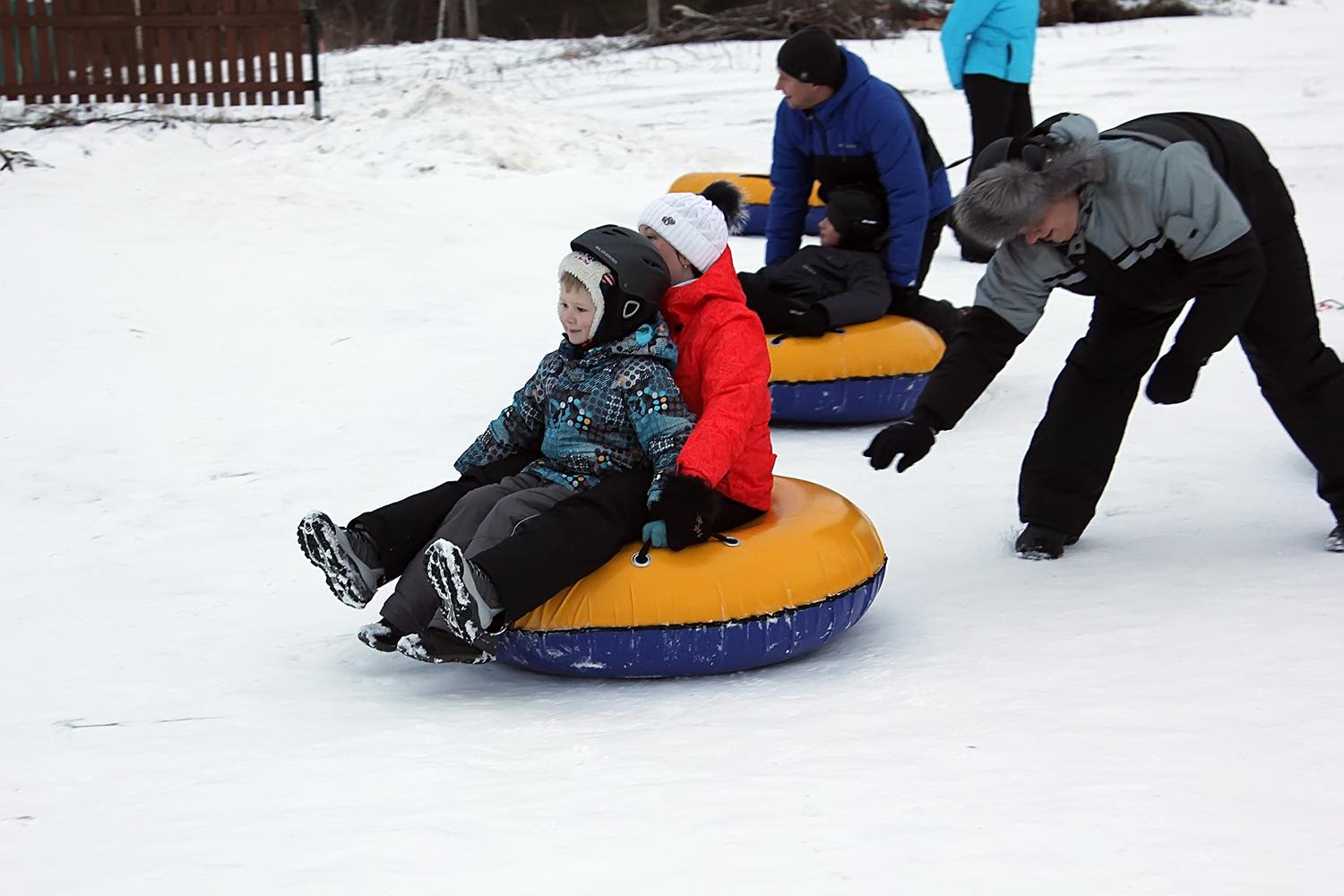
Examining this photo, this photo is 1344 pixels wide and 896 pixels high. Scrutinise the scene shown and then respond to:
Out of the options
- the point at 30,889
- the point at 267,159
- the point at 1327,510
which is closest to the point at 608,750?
the point at 30,889

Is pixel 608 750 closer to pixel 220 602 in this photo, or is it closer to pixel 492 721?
pixel 492 721

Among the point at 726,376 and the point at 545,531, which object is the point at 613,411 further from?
the point at 545,531

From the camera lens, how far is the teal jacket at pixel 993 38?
8273mm

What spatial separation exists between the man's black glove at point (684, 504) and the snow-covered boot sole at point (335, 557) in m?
0.72

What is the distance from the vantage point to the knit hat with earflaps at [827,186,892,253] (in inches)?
239

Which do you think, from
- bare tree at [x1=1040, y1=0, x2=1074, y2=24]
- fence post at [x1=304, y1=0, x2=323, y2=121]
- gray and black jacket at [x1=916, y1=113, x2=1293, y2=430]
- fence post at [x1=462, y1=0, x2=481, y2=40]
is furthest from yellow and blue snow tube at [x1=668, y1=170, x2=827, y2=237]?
fence post at [x1=462, y1=0, x2=481, y2=40]

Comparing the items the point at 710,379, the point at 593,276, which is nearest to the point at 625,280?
the point at 593,276

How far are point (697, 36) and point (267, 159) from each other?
7743 mm

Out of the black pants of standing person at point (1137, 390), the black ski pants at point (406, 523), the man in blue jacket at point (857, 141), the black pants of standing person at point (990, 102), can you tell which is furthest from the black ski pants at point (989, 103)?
the black ski pants at point (406, 523)

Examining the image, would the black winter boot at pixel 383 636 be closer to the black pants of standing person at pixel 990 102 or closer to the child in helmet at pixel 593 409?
the child in helmet at pixel 593 409

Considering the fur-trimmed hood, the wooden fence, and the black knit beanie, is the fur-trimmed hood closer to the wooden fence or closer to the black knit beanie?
the black knit beanie

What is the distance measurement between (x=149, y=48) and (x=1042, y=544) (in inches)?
361

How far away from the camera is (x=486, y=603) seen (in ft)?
10.8

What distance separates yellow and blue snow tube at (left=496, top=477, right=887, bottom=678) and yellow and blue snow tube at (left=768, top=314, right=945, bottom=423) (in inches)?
86.3
